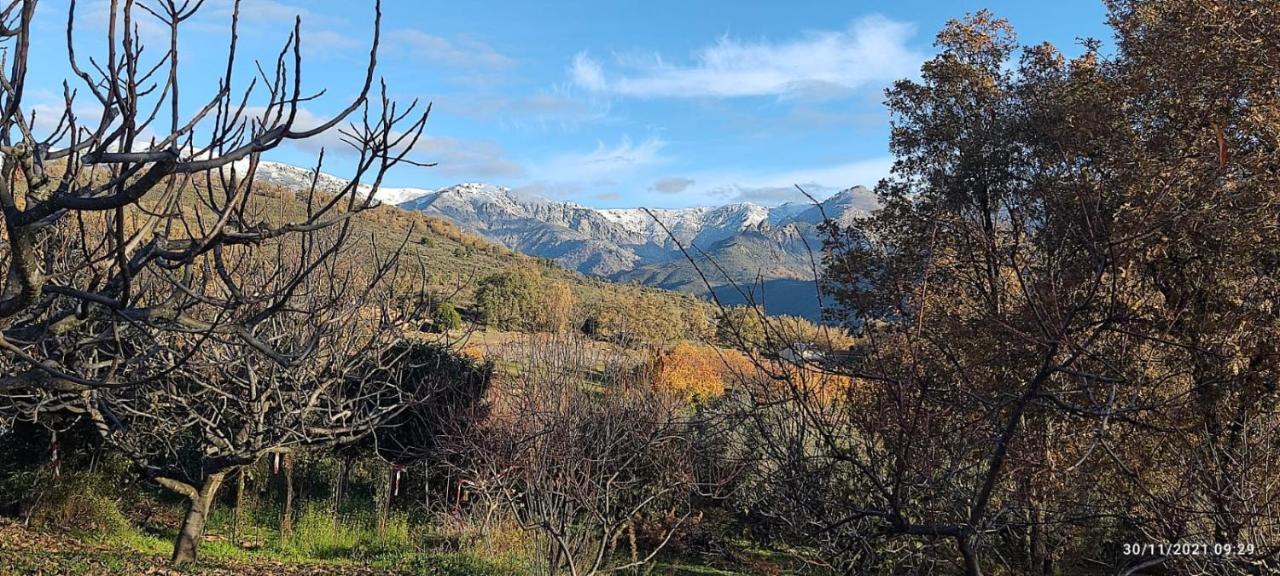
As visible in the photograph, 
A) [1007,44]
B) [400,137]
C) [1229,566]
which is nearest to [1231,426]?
[1229,566]

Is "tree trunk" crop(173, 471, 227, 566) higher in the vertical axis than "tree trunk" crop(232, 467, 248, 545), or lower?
higher

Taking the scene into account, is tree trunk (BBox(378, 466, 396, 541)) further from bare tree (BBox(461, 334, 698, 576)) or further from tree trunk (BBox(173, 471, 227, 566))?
tree trunk (BBox(173, 471, 227, 566))

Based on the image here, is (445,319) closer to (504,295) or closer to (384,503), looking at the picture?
(384,503)

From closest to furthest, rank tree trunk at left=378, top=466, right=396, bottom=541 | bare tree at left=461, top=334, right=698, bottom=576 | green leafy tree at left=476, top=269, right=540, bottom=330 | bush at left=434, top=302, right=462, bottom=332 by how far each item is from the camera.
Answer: bare tree at left=461, top=334, right=698, bottom=576 < bush at left=434, top=302, right=462, bottom=332 < tree trunk at left=378, top=466, right=396, bottom=541 < green leafy tree at left=476, top=269, right=540, bottom=330

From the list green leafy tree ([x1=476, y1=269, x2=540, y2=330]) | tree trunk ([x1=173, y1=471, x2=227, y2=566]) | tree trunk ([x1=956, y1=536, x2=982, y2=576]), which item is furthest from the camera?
green leafy tree ([x1=476, y1=269, x2=540, y2=330])

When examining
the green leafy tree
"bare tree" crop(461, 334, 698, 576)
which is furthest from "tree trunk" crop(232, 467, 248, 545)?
the green leafy tree

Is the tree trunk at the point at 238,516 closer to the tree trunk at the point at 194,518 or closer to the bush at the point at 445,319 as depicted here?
the tree trunk at the point at 194,518

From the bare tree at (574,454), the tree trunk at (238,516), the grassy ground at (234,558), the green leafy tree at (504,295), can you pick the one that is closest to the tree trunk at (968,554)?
the bare tree at (574,454)

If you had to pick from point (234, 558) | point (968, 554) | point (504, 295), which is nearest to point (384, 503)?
point (234, 558)

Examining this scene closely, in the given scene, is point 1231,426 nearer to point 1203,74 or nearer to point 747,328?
point 1203,74

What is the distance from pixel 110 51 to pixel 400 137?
926 mm

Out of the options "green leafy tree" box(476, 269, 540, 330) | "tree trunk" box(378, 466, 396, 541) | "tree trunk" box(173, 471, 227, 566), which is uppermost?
"green leafy tree" box(476, 269, 540, 330)

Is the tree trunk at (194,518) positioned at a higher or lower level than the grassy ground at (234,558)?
higher

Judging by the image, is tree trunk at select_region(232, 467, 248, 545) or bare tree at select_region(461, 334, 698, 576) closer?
bare tree at select_region(461, 334, 698, 576)
